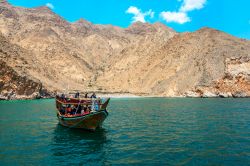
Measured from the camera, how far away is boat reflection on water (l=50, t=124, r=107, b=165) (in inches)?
778

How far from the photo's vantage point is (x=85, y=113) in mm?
30281

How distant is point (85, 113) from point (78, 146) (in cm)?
665

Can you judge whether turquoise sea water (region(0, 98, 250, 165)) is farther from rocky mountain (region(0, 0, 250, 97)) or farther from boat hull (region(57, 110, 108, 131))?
rocky mountain (region(0, 0, 250, 97))

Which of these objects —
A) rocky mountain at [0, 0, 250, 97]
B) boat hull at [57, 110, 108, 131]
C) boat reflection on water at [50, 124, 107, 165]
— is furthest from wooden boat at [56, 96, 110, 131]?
rocky mountain at [0, 0, 250, 97]

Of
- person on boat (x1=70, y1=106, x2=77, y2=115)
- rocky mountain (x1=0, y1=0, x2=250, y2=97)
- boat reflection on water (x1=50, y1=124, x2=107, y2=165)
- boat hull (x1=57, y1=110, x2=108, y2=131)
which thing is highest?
rocky mountain (x1=0, y1=0, x2=250, y2=97)

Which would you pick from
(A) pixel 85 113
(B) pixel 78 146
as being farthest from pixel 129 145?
(A) pixel 85 113

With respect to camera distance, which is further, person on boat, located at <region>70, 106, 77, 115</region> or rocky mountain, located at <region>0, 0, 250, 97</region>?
rocky mountain, located at <region>0, 0, 250, 97</region>

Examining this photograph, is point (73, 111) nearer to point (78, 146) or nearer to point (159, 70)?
point (78, 146)

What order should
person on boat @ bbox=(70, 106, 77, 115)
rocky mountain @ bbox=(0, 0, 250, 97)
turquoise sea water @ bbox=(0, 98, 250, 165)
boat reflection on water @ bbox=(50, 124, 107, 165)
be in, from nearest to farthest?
turquoise sea water @ bbox=(0, 98, 250, 165) → boat reflection on water @ bbox=(50, 124, 107, 165) → person on boat @ bbox=(70, 106, 77, 115) → rocky mountain @ bbox=(0, 0, 250, 97)

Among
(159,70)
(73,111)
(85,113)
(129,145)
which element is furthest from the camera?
(159,70)

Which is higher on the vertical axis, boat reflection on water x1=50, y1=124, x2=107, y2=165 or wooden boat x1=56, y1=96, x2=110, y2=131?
wooden boat x1=56, y1=96, x2=110, y2=131

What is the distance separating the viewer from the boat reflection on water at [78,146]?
19763 mm

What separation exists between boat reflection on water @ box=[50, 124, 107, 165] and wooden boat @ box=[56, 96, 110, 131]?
0.79 meters

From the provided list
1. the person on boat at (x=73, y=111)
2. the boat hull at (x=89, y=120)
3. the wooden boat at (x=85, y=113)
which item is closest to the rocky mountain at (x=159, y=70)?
the wooden boat at (x=85, y=113)
